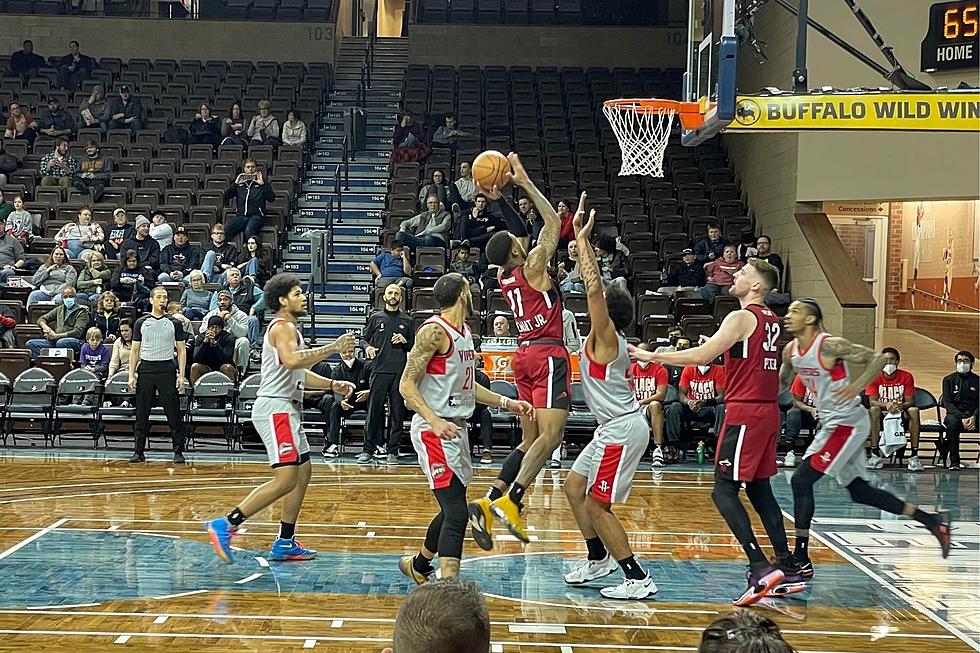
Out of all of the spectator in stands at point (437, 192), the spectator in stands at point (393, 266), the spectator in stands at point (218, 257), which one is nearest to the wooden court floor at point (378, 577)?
the spectator in stands at point (393, 266)

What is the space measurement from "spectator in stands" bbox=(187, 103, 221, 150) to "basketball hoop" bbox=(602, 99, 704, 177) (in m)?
10.3

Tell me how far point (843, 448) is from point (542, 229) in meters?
2.14

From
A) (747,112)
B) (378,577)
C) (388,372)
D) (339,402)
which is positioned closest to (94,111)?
(339,402)

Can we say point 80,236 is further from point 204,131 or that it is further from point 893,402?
point 893,402

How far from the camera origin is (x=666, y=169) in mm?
17344

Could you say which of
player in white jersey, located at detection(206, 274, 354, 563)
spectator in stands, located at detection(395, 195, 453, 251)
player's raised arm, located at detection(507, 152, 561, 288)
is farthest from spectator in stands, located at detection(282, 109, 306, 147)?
player's raised arm, located at detection(507, 152, 561, 288)

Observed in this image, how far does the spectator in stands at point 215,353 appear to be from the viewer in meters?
11.9

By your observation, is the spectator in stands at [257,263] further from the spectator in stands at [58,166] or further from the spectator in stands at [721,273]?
the spectator in stands at [721,273]

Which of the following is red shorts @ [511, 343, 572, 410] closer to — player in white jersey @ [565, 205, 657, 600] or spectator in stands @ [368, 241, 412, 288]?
player in white jersey @ [565, 205, 657, 600]

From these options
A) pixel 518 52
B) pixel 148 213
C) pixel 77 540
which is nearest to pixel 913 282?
pixel 518 52

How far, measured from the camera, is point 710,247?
14.5m

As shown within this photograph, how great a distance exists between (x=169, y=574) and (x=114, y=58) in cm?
1732

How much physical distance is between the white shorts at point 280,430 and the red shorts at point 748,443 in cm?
243

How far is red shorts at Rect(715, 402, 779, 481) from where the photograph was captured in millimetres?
5688
